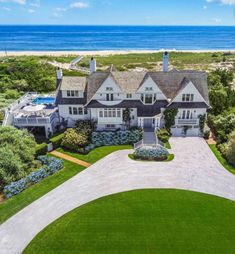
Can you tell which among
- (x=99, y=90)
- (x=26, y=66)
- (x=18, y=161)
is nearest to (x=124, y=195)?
(x=18, y=161)

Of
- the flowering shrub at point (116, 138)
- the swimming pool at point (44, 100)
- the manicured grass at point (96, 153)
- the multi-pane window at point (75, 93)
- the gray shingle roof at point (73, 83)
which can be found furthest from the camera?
the swimming pool at point (44, 100)

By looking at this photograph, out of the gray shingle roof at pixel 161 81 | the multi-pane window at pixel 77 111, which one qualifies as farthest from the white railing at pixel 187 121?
the multi-pane window at pixel 77 111

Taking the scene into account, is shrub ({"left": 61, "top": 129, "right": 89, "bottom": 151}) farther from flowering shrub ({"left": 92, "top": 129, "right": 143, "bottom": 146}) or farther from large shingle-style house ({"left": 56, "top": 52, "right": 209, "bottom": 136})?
large shingle-style house ({"left": 56, "top": 52, "right": 209, "bottom": 136})

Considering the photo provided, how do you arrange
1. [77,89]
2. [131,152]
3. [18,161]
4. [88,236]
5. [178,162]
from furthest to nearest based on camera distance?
[77,89] < [131,152] < [178,162] < [18,161] < [88,236]

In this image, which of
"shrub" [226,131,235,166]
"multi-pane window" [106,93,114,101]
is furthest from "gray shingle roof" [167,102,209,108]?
"multi-pane window" [106,93,114,101]

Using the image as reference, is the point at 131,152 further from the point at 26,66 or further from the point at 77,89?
the point at 26,66

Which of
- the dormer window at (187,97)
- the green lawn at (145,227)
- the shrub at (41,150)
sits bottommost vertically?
the green lawn at (145,227)

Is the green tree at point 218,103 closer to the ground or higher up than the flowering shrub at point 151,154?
higher up

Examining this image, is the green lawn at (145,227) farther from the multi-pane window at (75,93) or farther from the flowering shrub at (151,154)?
the multi-pane window at (75,93)
